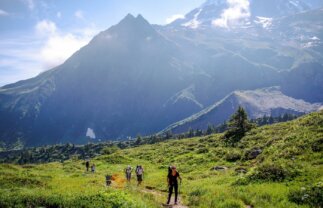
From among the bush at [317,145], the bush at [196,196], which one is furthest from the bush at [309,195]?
the bush at [317,145]

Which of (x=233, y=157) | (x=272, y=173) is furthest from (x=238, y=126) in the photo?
(x=272, y=173)

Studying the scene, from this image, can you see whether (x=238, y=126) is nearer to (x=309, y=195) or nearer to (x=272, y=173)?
(x=272, y=173)

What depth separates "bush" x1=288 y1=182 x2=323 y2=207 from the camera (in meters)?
20.6

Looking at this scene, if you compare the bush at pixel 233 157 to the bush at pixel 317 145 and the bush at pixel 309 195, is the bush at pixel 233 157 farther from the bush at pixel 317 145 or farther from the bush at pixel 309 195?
the bush at pixel 309 195

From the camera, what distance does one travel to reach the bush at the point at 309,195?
67.7ft

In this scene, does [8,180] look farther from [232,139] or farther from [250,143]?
[232,139]

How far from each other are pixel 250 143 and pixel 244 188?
33.1 m

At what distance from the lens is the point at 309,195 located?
21.3m

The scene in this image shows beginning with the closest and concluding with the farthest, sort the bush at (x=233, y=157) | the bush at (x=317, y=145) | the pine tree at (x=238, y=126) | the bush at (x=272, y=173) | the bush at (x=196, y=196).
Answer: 1. the bush at (x=196, y=196)
2. the bush at (x=272, y=173)
3. the bush at (x=317, y=145)
4. the bush at (x=233, y=157)
5. the pine tree at (x=238, y=126)

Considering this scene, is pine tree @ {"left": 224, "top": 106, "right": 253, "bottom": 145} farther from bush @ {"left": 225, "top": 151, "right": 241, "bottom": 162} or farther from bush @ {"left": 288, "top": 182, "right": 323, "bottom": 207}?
bush @ {"left": 288, "top": 182, "right": 323, "bottom": 207}

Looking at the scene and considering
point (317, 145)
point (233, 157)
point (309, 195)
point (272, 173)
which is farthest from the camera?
point (233, 157)

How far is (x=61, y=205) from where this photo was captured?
66.3ft

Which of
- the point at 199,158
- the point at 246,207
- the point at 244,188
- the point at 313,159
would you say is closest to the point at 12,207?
the point at 246,207

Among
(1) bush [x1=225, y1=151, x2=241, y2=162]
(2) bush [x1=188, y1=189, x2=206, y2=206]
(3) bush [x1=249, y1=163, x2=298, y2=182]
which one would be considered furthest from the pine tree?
(2) bush [x1=188, y1=189, x2=206, y2=206]
